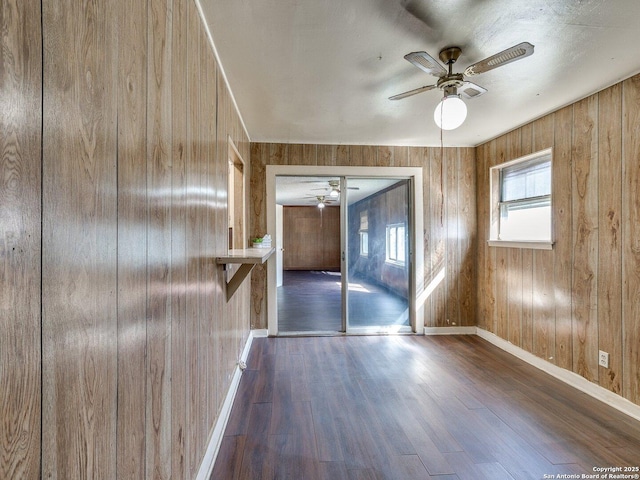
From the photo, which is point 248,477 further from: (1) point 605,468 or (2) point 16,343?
(1) point 605,468

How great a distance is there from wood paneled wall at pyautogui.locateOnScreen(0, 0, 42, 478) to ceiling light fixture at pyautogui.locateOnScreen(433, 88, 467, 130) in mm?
2042

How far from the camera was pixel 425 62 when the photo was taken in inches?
71.7

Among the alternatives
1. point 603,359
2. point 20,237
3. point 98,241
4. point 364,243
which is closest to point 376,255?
point 364,243

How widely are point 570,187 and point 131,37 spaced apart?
10.7 feet

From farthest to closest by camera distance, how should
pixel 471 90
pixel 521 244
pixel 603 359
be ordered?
pixel 521 244, pixel 603 359, pixel 471 90

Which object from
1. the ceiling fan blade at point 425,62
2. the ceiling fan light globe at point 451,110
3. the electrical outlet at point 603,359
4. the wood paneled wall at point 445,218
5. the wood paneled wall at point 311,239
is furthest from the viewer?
the wood paneled wall at point 311,239

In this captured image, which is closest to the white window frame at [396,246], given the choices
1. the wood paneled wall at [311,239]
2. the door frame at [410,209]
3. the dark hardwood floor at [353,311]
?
the door frame at [410,209]

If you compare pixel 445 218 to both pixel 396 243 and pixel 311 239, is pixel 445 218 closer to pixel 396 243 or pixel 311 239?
pixel 396 243

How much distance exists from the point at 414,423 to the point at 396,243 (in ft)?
7.68

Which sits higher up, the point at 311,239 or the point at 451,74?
the point at 451,74

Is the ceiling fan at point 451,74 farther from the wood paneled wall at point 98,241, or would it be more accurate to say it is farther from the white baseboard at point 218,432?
the white baseboard at point 218,432

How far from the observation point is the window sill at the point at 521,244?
2.99 m

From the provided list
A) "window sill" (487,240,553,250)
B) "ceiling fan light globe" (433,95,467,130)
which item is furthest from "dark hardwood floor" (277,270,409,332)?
"ceiling fan light globe" (433,95,467,130)

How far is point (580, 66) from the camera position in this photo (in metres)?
2.17
